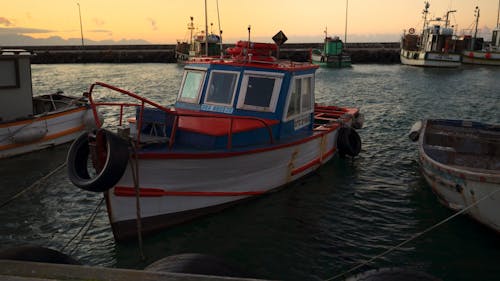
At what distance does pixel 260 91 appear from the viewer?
10344 millimetres

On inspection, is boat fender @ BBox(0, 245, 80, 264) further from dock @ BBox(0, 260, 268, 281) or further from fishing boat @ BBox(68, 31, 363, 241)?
fishing boat @ BBox(68, 31, 363, 241)

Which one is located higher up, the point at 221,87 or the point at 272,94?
the point at 221,87

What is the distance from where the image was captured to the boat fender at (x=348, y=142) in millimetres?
13570

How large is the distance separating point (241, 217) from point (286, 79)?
3603mm

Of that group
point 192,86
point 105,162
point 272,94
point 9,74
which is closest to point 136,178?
point 105,162

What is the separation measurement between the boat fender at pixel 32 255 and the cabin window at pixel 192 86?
5887 millimetres

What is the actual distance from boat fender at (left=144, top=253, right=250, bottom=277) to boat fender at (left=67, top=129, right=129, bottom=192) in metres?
2.54

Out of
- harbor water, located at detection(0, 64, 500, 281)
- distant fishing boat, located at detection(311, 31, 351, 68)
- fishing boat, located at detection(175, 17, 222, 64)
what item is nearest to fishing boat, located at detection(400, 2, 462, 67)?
distant fishing boat, located at detection(311, 31, 351, 68)

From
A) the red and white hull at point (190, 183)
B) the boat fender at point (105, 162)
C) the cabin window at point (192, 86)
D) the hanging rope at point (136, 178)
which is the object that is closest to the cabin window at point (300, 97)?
the red and white hull at point (190, 183)

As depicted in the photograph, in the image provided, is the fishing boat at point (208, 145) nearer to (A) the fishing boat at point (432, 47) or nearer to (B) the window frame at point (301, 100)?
(B) the window frame at point (301, 100)

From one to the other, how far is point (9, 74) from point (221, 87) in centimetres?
871

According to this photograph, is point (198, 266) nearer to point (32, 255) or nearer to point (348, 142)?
point (32, 255)

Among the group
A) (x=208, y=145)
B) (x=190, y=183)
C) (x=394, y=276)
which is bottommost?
(x=190, y=183)

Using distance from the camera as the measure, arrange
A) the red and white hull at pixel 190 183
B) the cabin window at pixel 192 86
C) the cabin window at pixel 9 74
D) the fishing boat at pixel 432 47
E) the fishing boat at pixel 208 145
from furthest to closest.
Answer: the fishing boat at pixel 432 47 → the cabin window at pixel 9 74 → the cabin window at pixel 192 86 → the red and white hull at pixel 190 183 → the fishing boat at pixel 208 145
